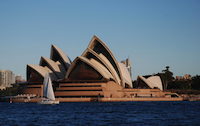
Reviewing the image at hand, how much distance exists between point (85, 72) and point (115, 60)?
546 inches

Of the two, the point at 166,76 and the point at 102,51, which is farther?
the point at 166,76

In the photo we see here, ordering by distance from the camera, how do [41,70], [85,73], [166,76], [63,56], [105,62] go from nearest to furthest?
1. [85,73]
2. [105,62]
3. [41,70]
4. [63,56]
5. [166,76]

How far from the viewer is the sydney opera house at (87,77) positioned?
104 m

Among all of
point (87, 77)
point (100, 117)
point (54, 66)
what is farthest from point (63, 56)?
point (100, 117)

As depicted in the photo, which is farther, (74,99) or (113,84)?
(113,84)

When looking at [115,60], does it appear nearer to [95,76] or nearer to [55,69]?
[95,76]

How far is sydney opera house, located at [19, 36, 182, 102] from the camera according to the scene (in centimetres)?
10388

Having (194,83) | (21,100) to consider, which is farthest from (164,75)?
(21,100)

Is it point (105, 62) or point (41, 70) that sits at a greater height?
point (105, 62)

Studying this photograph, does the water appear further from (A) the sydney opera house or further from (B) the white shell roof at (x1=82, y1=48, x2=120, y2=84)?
(B) the white shell roof at (x1=82, y1=48, x2=120, y2=84)

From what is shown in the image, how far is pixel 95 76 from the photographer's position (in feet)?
350

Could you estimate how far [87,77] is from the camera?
350ft

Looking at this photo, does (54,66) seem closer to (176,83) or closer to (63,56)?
(63,56)

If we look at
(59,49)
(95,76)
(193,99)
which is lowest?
(193,99)
